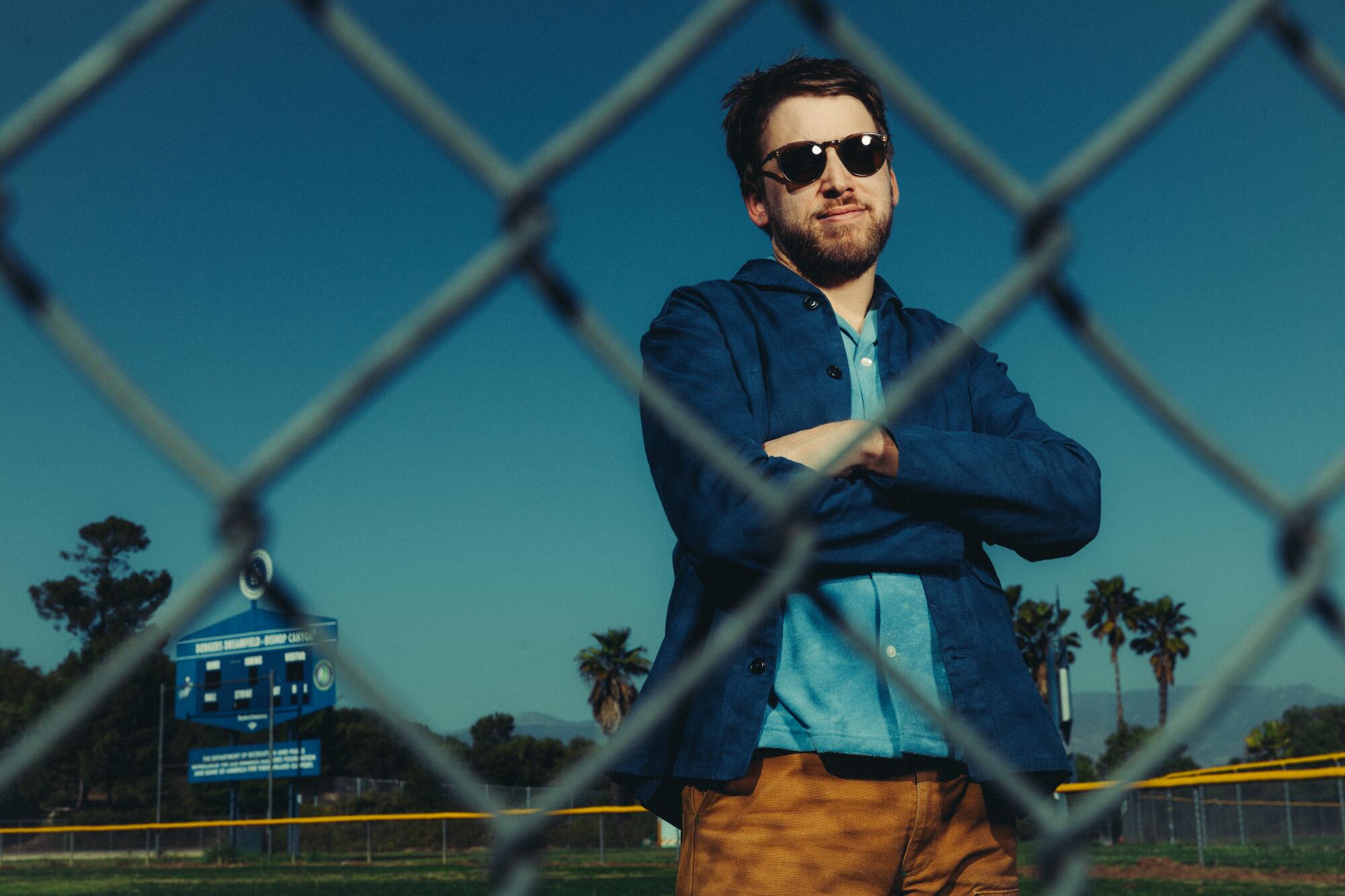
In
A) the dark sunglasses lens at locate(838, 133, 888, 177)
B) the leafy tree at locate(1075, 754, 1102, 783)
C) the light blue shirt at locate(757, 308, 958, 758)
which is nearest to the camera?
the light blue shirt at locate(757, 308, 958, 758)

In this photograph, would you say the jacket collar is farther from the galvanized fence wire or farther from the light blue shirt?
the galvanized fence wire

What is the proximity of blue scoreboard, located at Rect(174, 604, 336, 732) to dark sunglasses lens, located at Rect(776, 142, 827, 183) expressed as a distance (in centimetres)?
3127

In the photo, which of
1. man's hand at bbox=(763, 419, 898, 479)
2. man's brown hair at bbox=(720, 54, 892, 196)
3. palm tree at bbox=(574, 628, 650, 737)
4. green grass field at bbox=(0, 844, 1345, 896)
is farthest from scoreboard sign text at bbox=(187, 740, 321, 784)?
man's hand at bbox=(763, 419, 898, 479)

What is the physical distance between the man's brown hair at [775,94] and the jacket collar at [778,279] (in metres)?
0.16

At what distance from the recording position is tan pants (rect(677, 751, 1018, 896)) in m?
1.66

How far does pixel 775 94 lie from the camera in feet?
6.64

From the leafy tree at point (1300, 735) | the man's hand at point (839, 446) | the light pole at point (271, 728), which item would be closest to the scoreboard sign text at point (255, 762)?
the light pole at point (271, 728)

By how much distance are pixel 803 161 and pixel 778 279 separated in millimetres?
200

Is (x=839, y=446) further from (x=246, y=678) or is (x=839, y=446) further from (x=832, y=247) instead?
(x=246, y=678)

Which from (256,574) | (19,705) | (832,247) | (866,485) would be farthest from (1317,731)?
(256,574)

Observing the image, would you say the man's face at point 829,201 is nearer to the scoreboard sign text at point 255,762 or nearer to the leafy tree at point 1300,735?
the scoreboard sign text at point 255,762

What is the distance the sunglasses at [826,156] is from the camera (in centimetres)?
191

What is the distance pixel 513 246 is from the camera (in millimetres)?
726

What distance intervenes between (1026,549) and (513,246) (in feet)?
4.26
